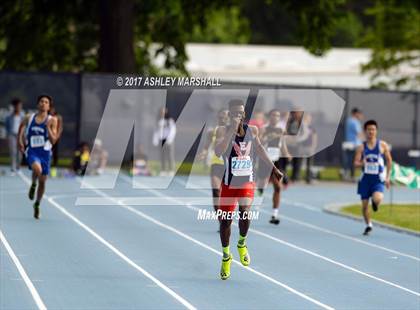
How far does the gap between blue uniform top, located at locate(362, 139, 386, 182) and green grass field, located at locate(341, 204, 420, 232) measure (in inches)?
79.2

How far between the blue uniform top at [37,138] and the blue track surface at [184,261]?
3.97 feet

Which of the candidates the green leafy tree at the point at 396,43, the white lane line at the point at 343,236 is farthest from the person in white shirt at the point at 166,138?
the green leafy tree at the point at 396,43

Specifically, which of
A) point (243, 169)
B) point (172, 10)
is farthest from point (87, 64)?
point (243, 169)

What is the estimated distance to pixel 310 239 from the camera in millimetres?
20062

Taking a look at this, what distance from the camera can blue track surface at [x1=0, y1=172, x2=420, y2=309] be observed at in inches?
517

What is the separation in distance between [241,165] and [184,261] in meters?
2.36

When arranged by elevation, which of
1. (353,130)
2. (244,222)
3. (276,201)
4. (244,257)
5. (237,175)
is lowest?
(244,257)

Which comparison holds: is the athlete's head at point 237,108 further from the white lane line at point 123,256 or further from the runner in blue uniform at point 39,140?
the runner in blue uniform at point 39,140

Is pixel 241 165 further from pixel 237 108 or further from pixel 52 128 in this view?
pixel 52 128

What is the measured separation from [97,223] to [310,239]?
146 inches

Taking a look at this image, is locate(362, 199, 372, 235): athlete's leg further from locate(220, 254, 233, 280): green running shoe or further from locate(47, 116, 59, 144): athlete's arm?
locate(220, 254, 233, 280): green running shoe

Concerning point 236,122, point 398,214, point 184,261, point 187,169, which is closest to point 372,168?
point 398,214

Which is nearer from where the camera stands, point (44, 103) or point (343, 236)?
point (44, 103)

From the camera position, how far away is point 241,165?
14.5 metres
